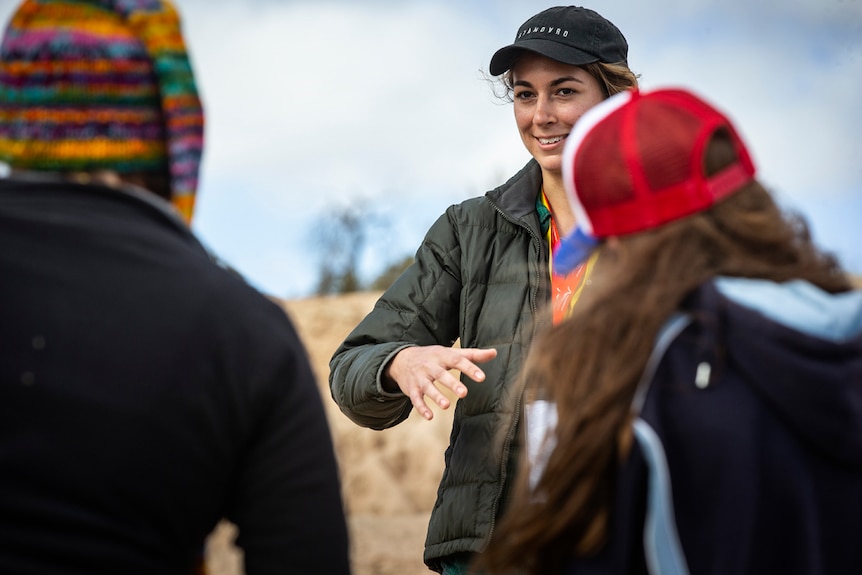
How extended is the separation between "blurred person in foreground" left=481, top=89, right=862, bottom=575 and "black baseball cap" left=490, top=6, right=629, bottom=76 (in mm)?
1275

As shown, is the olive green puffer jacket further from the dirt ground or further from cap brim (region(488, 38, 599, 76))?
the dirt ground

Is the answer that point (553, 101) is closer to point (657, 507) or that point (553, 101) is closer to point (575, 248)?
point (575, 248)

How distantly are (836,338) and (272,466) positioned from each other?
35.4 inches

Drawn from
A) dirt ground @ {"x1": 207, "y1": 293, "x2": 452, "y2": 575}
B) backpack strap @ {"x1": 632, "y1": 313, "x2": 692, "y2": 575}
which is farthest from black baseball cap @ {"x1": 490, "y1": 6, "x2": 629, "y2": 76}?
dirt ground @ {"x1": 207, "y1": 293, "x2": 452, "y2": 575}

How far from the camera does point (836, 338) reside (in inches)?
57.9

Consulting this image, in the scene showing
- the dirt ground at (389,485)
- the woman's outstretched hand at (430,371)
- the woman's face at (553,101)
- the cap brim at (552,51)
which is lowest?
the dirt ground at (389,485)

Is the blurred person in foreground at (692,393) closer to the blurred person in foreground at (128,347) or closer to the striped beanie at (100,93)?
the blurred person in foreground at (128,347)

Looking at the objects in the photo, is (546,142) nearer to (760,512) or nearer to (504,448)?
(504,448)

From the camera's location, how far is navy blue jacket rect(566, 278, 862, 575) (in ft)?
4.65

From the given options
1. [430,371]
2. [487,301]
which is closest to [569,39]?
[487,301]

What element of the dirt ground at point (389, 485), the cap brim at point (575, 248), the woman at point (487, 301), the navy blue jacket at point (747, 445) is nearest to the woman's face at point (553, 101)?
the woman at point (487, 301)

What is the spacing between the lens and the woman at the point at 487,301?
2473mm

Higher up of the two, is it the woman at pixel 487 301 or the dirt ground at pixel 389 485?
the woman at pixel 487 301

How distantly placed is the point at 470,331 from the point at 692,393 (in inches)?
48.7
